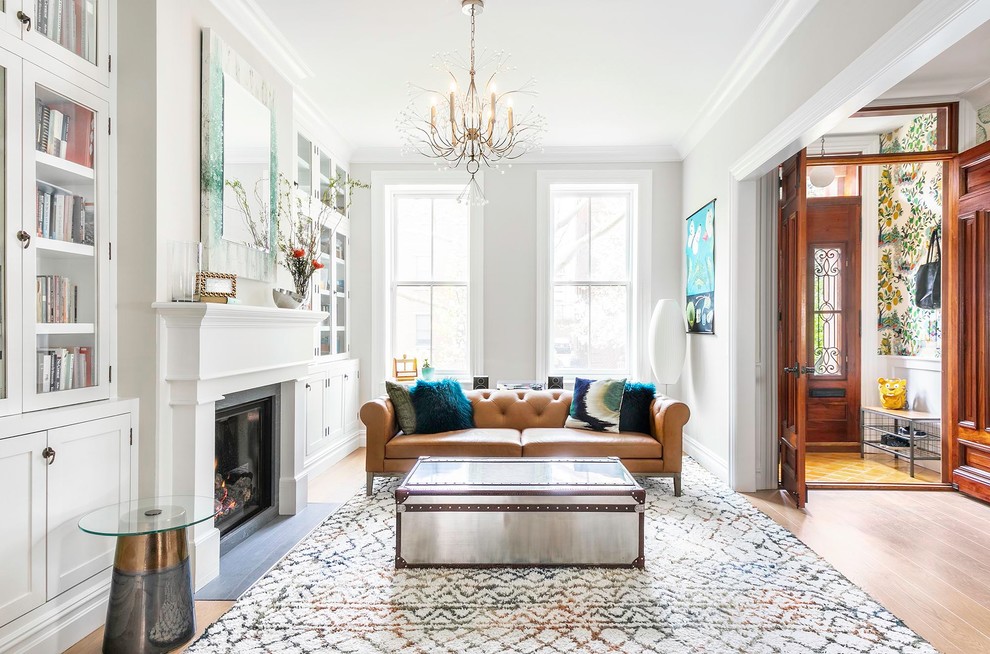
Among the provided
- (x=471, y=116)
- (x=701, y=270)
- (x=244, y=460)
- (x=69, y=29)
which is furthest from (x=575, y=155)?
(x=69, y=29)

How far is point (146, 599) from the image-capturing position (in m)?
2.07

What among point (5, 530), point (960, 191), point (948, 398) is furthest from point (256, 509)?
point (960, 191)

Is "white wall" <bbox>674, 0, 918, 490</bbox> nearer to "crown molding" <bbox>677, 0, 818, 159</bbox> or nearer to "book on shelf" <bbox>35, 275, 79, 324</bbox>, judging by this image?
"crown molding" <bbox>677, 0, 818, 159</bbox>

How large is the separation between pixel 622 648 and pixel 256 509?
2.43m

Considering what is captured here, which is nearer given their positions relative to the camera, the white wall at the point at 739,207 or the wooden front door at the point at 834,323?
the white wall at the point at 739,207

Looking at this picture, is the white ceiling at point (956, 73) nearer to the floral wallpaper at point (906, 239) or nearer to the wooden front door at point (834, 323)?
the floral wallpaper at point (906, 239)

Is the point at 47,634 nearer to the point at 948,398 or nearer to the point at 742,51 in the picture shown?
the point at 742,51

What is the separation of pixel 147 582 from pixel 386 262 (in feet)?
13.6

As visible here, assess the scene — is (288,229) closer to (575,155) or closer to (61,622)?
(61,622)

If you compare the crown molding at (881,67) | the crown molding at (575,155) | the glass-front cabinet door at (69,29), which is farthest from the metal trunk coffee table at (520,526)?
Result: the crown molding at (575,155)

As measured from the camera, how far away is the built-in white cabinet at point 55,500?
6.25 feet

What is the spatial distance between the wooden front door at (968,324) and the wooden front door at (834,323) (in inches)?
52.6

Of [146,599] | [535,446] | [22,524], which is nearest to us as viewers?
[22,524]

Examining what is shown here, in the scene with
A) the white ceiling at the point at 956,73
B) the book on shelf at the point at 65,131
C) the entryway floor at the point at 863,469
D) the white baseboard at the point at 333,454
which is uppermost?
the white ceiling at the point at 956,73
